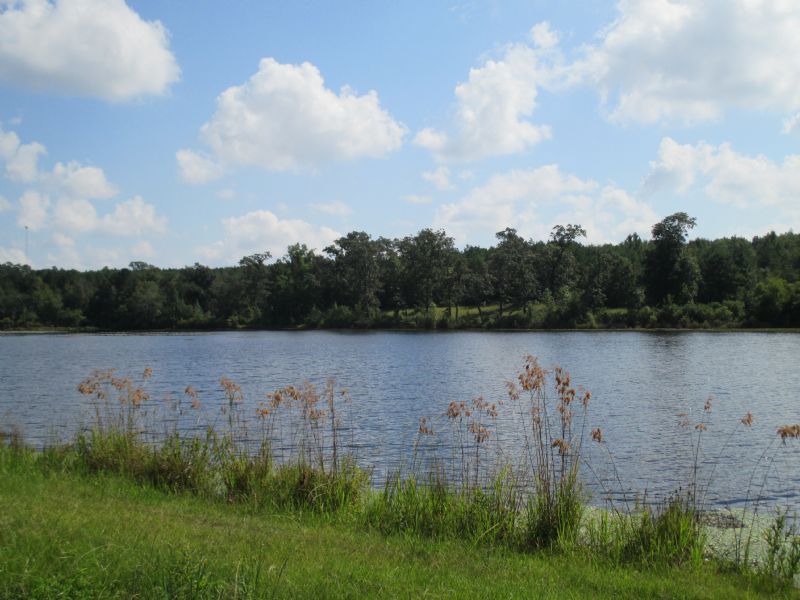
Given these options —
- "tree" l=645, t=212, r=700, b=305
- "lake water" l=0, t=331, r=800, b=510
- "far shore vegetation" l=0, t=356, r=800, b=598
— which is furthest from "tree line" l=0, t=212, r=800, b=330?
"far shore vegetation" l=0, t=356, r=800, b=598

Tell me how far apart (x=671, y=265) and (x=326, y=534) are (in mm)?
96241

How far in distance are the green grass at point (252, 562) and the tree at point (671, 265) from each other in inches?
3604

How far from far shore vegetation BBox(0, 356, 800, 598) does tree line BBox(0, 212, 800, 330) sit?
8606 centimetres

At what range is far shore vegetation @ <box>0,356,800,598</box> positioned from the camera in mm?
6566

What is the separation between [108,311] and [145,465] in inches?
5755

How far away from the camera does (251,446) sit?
19.5 meters

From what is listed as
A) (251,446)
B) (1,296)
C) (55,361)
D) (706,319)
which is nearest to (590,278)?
(706,319)

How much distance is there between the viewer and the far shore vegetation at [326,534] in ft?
21.5

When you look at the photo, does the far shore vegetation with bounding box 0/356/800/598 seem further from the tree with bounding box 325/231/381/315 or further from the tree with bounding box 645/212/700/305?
the tree with bounding box 325/231/381/315

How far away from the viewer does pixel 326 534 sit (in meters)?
9.18

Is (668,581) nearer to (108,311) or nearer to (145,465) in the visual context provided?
(145,465)

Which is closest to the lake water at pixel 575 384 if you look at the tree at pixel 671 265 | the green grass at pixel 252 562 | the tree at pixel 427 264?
the green grass at pixel 252 562

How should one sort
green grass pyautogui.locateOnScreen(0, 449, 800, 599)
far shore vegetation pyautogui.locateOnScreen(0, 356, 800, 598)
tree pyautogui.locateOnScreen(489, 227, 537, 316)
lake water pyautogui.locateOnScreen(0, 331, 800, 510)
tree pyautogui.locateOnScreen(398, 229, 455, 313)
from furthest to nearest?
tree pyautogui.locateOnScreen(398, 229, 455, 313)
tree pyautogui.locateOnScreen(489, 227, 537, 316)
lake water pyautogui.locateOnScreen(0, 331, 800, 510)
far shore vegetation pyautogui.locateOnScreen(0, 356, 800, 598)
green grass pyautogui.locateOnScreen(0, 449, 800, 599)

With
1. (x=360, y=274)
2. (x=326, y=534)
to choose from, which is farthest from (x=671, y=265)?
(x=326, y=534)
